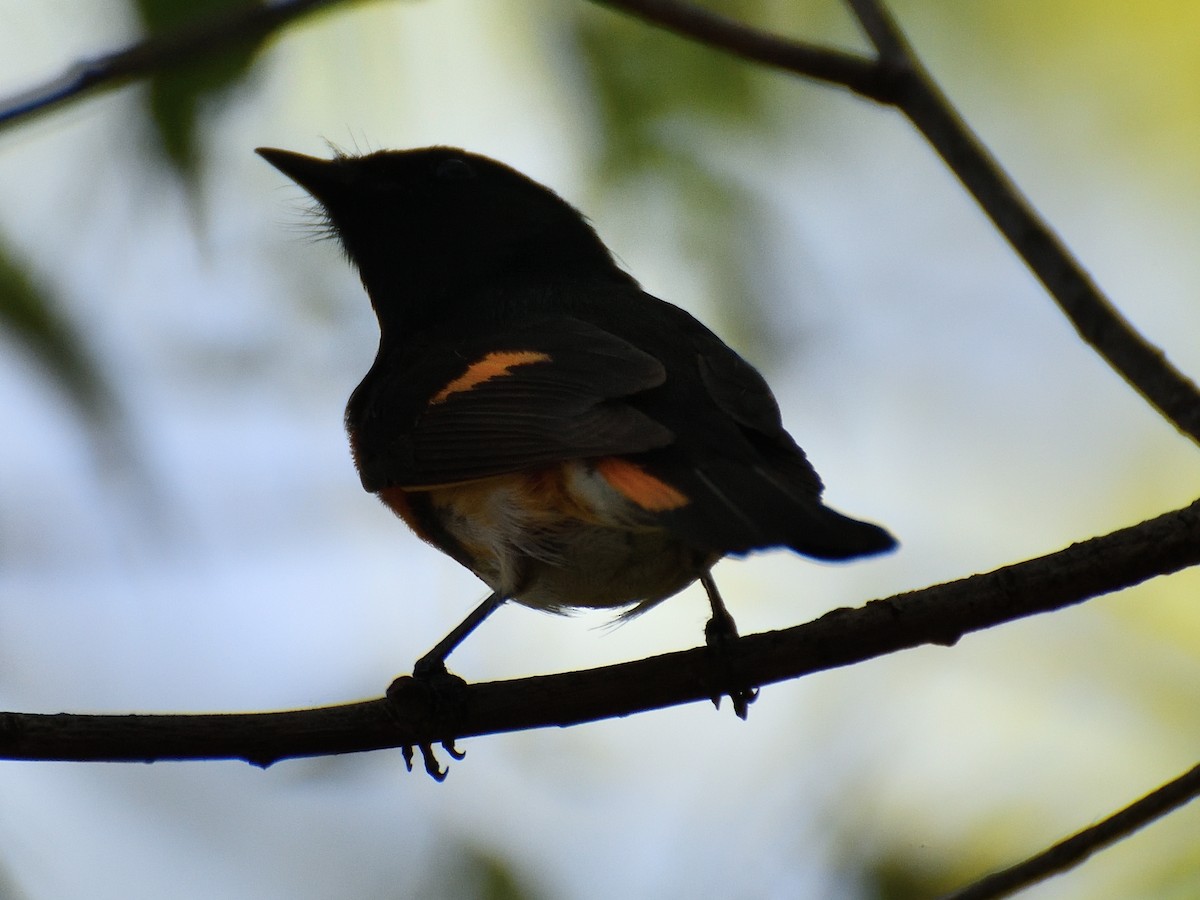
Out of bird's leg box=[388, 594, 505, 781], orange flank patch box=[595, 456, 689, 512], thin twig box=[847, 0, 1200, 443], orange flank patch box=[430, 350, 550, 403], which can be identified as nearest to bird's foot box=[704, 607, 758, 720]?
orange flank patch box=[595, 456, 689, 512]

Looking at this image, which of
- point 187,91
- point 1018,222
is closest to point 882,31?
point 1018,222

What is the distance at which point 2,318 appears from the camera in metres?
3.07

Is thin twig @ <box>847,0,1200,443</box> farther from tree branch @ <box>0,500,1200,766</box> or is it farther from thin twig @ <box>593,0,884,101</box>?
tree branch @ <box>0,500,1200,766</box>

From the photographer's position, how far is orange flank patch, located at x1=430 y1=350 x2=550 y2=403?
3281 millimetres

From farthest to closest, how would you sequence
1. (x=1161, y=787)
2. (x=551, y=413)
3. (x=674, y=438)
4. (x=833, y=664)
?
(x=551, y=413) < (x=674, y=438) < (x=833, y=664) < (x=1161, y=787)

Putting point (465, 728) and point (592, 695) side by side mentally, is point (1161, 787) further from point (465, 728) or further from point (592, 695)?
point (465, 728)

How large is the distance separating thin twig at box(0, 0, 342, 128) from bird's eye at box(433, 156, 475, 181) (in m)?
2.56

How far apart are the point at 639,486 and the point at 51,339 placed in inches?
54.0

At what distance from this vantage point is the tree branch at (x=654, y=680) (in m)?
2.29

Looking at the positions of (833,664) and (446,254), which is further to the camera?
(446,254)

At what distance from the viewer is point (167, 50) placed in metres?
1.83

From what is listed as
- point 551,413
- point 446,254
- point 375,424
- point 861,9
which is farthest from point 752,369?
point 861,9

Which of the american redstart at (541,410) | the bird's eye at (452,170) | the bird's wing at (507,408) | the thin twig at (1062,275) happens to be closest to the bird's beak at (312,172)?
the american redstart at (541,410)

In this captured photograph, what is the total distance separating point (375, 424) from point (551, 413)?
3.12ft
